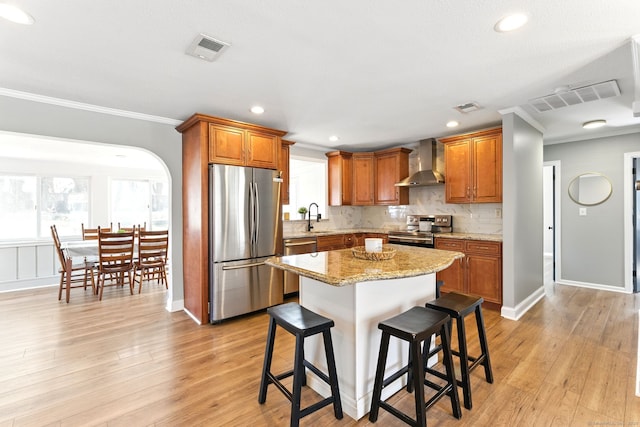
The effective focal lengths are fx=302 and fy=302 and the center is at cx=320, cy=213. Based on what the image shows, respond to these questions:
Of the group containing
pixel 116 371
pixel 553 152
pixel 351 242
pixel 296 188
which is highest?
pixel 553 152

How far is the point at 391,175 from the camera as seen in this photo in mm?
5336

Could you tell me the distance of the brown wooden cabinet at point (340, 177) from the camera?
18.3 feet

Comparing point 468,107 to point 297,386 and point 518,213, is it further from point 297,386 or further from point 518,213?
point 297,386

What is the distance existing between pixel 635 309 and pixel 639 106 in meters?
2.72

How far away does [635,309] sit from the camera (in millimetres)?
3789

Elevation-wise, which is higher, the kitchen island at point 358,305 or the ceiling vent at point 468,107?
the ceiling vent at point 468,107

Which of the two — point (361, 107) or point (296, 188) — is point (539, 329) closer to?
point (361, 107)

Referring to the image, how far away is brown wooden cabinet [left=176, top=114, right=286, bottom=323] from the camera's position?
11.2 feet

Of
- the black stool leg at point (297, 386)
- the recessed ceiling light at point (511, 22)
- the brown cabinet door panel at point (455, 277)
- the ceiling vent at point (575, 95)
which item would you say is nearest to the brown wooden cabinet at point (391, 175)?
the brown cabinet door panel at point (455, 277)

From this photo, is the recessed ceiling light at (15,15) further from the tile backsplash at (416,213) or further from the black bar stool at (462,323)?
the tile backsplash at (416,213)

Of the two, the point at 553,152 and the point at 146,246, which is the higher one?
the point at 553,152

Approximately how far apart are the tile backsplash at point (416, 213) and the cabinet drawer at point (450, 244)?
2.26ft

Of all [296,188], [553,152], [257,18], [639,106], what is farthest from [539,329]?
[296,188]

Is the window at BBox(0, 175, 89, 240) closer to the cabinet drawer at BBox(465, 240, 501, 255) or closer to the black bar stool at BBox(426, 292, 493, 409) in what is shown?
the black bar stool at BBox(426, 292, 493, 409)
